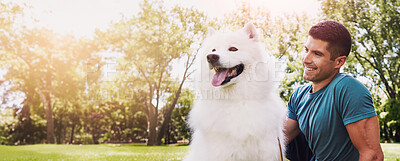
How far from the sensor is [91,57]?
2409cm

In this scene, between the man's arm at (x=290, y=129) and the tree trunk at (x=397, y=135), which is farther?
the tree trunk at (x=397, y=135)

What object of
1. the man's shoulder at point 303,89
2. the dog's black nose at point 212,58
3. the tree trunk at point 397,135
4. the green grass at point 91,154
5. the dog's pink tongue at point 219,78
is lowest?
the tree trunk at point 397,135

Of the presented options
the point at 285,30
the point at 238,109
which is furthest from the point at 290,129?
the point at 285,30

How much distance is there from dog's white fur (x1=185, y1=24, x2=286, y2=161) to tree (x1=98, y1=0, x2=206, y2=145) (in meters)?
18.2

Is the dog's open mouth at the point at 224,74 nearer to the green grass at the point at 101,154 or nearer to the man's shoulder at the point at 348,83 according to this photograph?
the man's shoulder at the point at 348,83

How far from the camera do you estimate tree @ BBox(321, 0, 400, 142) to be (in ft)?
64.8

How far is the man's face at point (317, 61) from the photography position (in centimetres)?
202

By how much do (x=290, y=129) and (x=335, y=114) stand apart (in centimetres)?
73

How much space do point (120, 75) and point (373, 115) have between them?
74.4 ft

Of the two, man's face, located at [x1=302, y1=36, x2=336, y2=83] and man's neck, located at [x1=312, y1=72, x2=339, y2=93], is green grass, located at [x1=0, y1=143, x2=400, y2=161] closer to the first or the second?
man's neck, located at [x1=312, y1=72, x2=339, y2=93]

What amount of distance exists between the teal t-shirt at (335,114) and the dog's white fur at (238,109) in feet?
1.09

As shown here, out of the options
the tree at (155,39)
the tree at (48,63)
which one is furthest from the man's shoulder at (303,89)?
the tree at (48,63)

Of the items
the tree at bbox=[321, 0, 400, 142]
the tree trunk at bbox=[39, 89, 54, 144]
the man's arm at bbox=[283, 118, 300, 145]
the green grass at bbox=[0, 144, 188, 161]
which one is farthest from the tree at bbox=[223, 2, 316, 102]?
the tree trunk at bbox=[39, 89, 54, 144]

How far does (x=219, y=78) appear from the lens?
2.66m
